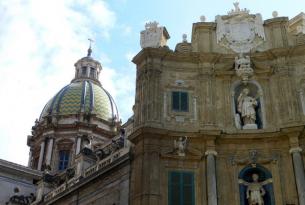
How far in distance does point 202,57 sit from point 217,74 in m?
1.24

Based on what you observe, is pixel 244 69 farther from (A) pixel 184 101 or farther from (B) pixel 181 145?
(B) pixel 181 145

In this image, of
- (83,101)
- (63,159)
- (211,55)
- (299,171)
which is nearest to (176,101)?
(211,55)

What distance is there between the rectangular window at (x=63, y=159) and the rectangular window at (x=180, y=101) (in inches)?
1168

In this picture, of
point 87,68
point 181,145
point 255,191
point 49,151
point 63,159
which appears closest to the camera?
point 255,191

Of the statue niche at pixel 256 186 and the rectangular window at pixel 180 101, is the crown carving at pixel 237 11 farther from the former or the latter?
the statue niche at pixel 256 186

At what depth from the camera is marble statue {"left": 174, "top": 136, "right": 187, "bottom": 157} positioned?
959 inches

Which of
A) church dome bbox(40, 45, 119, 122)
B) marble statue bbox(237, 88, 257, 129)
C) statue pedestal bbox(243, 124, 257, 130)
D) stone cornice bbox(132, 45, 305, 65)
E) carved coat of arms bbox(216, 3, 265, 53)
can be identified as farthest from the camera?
church dome bbox(40, 45, 119, 122)

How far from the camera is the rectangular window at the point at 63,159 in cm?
5397

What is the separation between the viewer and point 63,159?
179 feet

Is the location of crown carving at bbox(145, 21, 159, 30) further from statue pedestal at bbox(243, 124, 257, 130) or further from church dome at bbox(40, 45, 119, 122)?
church dome at bbox(40, 45, 119, 122)

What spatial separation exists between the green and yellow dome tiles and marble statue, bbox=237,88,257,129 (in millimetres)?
32817

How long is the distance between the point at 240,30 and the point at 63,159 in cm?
3153

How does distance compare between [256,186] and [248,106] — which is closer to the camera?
[256,186]

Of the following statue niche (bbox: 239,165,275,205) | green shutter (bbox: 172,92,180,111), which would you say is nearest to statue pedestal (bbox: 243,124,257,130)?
statue niche (bbox: 239,165,275,205)
